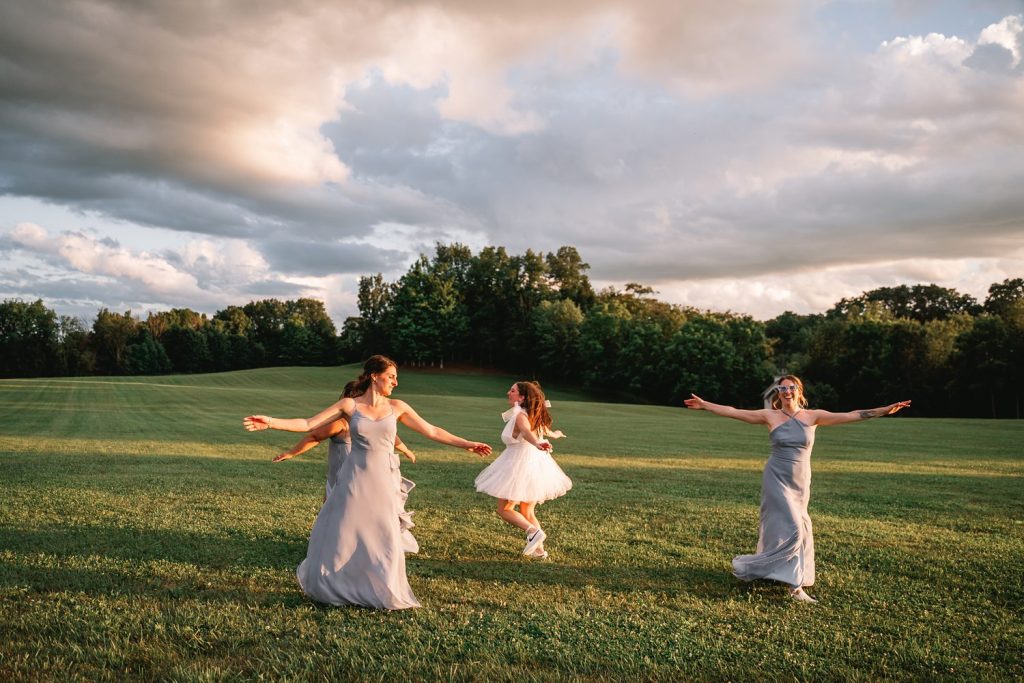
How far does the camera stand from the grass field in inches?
213

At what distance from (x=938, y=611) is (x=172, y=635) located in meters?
7.57

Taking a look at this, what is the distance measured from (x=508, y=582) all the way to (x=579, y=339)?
78202 mm

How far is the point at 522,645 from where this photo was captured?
18.6 feet

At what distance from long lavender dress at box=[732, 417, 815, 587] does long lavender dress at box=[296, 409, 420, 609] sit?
12.8 ft

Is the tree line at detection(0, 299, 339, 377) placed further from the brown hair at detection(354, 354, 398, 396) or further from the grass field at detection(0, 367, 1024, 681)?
the brown hair at detection(354, 354, 398, 396)

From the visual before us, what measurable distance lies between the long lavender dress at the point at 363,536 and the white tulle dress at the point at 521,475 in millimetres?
2707

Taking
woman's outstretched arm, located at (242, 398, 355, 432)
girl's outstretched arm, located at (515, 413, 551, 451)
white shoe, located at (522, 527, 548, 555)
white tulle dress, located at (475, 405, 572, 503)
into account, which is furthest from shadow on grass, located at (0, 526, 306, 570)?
girl's outstretched arm, located at (515, 413, 551, 451)

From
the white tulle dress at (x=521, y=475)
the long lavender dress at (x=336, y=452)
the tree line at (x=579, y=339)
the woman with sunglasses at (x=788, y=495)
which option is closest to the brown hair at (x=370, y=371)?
the long lavender dress at (x=336, y=452)

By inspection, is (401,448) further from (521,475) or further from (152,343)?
(152,343)

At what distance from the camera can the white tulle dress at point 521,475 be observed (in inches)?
371

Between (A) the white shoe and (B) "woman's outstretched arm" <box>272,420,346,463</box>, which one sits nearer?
(B) "woman's outstretched arm" <box>272,420,346,463</box>

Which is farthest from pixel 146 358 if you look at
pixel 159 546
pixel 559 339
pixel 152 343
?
pixel 159 546

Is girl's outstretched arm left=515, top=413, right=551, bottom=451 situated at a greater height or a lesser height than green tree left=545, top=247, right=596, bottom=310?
lesser

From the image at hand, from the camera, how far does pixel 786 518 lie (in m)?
7.49
